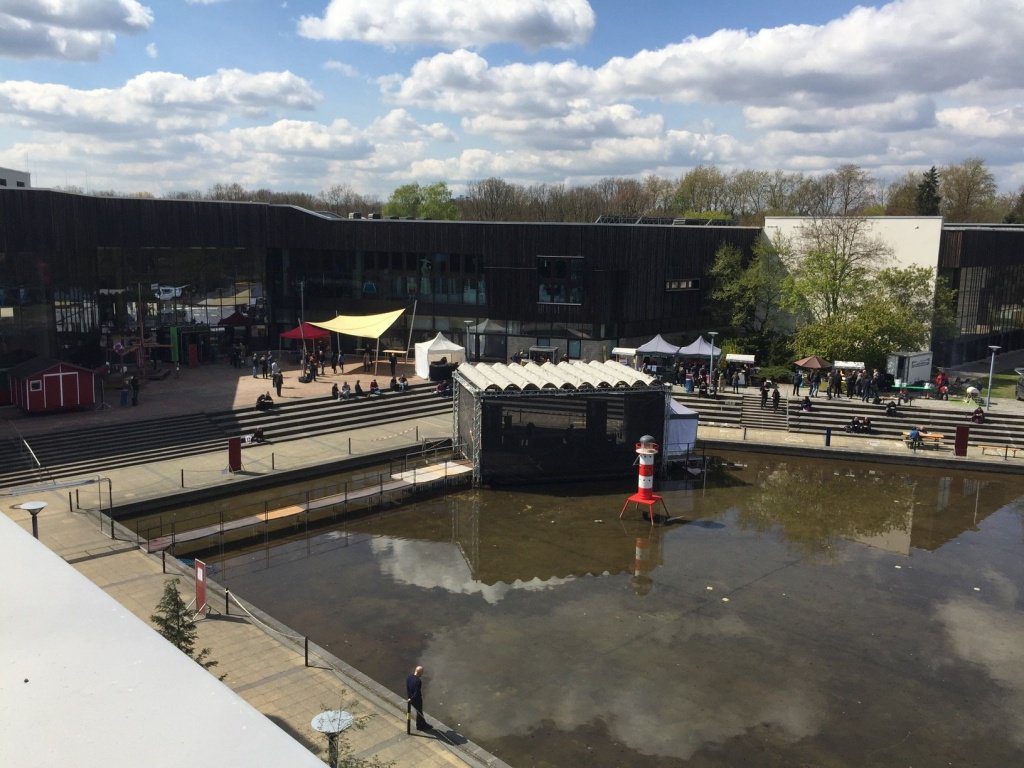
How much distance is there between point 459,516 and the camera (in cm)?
2289

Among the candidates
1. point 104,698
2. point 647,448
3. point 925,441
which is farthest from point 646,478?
point 104,698

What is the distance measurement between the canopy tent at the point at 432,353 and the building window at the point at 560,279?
596 cm

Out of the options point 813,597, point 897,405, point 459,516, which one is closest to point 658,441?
point 459,516

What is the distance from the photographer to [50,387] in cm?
2912

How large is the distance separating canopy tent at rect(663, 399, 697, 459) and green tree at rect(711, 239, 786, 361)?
17964 millimetres

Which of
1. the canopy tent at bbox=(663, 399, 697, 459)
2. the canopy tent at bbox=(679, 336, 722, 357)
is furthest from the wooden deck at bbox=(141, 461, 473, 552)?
the canopy tent at bbox=(679, 336, 722, 357)

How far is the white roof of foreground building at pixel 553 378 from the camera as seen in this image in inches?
1009

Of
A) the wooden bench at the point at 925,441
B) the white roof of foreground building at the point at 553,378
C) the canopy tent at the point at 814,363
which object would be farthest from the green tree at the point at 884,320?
the white roof of foreground building at the point at 553,378

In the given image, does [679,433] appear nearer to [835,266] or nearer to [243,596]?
[243,596]

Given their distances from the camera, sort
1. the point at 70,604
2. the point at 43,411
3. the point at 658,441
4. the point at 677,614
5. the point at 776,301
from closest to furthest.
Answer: the point at 70,604 < the point at 677,614 < the point at 658,441 < the point at 43,411 < the point at 776,301

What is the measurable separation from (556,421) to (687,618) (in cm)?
1022

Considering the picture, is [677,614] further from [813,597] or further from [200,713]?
[200,713]

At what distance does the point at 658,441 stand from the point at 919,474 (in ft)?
30.2

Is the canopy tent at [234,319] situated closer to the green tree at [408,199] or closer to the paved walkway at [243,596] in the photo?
the paved walkway at [243,596]
